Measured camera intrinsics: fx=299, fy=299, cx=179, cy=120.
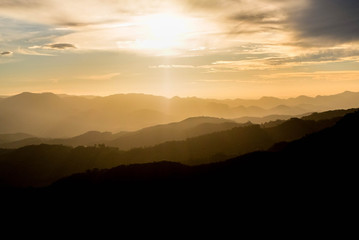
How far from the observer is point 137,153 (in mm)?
131500

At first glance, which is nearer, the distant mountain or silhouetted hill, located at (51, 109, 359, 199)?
silhouetted hill, located at (51, 109, 359, 199)

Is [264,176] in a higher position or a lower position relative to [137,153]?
higher

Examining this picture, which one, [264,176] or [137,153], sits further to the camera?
[137,153]

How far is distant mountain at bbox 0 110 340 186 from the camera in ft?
385

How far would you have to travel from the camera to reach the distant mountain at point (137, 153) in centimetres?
11744

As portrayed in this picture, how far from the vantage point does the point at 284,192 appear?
41.4 metres

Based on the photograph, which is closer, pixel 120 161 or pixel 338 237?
pixel 338 237

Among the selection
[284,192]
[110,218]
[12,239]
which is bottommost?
[12,239]

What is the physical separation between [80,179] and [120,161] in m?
64.2

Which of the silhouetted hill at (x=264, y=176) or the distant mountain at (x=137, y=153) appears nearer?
the silhouetted hill at (x=264, y=176)

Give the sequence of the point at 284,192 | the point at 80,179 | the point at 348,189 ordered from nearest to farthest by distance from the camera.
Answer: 1. the point at 348,189
2. the point at 284,192
3. the point at 80,179

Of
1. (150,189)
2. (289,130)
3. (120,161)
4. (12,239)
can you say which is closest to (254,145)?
(289,130)

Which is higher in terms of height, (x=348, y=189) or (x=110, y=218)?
(x=348, y=189)

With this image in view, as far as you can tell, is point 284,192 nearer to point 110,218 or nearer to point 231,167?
point 231,167
